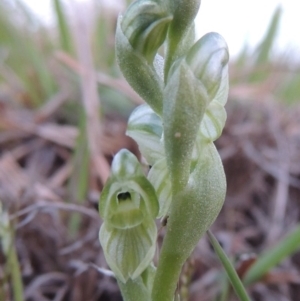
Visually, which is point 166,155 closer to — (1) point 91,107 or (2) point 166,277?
(2) point 166,277

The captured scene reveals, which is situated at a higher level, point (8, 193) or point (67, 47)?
point (67, 47)

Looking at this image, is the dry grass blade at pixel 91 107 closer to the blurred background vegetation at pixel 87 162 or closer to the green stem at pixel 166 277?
the blurred background vegetation at pixel 87 162

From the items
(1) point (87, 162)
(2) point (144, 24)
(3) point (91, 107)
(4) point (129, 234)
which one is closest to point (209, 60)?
(2) point (144, 24)

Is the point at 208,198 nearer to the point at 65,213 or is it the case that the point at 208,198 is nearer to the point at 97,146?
the point at 65,213

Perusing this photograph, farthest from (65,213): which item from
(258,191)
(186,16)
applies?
(186,16)

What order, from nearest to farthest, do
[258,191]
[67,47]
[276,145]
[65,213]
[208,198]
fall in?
[208,198], [65,213], [258,191], [276,145], [67,47]

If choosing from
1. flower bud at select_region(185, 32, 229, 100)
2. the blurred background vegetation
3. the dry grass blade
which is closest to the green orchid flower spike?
flower bud at select_region(185, 32, 229, 100)
